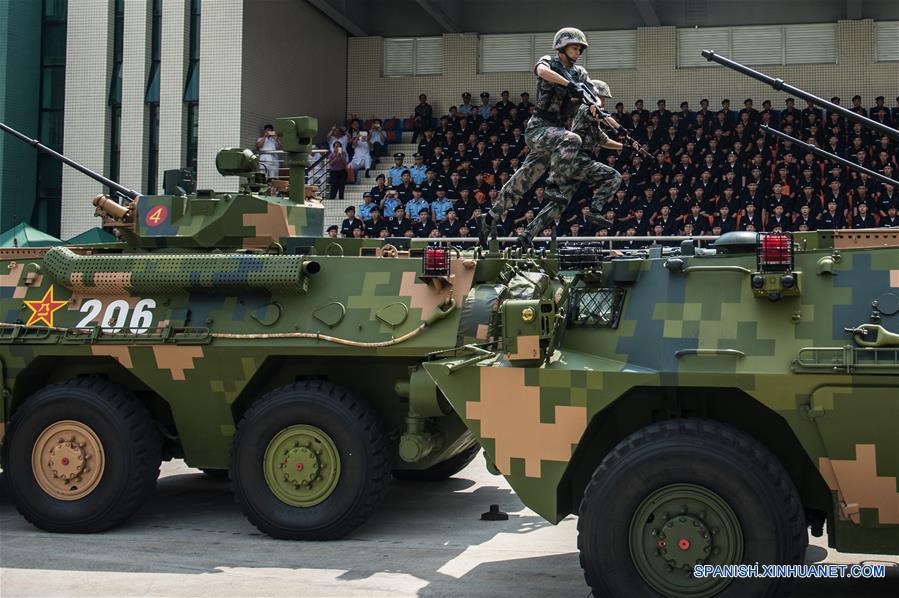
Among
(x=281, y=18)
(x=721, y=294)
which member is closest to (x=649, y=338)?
(x=721, y=294)

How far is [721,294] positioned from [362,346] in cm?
293

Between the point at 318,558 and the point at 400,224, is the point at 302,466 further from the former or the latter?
the point at 400,224

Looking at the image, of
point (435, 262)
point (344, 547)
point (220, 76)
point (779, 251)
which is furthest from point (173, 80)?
point (779, 251)

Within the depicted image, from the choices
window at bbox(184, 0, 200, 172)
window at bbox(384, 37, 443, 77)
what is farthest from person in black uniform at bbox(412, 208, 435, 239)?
window at bbox(384, 37, 443, 77)

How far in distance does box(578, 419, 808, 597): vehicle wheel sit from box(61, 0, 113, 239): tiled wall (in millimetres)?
21337

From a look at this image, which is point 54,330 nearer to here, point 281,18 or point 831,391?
point 831,391

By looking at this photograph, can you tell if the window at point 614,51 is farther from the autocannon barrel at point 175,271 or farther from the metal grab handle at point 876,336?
the metal grab handle at point 876,336

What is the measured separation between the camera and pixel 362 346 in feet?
28.3

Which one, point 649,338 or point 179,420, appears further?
point 179,420

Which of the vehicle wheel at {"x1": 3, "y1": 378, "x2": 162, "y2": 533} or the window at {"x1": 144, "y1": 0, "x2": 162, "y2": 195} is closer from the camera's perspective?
the vehicle wheel at {"x1": 3, "y1": 378, "x2": 162, "y2": 533}

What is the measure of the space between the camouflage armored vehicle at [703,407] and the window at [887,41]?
20.7 metres

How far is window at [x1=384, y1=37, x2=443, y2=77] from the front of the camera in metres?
28.5

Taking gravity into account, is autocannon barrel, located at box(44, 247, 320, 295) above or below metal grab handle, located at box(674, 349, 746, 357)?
above

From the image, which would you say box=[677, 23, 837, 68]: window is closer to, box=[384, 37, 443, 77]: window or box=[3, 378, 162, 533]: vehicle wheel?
box=[384, 37, 443, 77]: window
